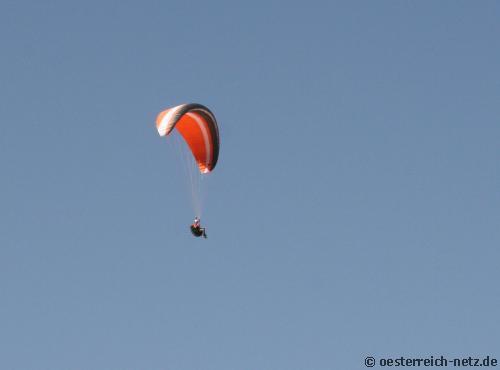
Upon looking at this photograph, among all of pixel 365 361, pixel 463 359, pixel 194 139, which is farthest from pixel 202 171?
pixel 463 359

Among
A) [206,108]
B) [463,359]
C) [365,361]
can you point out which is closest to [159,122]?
[206,108]

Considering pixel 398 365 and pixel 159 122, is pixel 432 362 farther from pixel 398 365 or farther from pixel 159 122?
pixel 159 122

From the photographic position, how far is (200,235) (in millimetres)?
50031

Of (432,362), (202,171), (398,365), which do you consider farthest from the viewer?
(202,171)

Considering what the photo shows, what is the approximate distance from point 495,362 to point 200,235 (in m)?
15.6

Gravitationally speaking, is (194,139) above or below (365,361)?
above

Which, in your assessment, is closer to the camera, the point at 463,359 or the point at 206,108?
the point at 463,359

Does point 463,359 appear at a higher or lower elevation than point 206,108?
lower

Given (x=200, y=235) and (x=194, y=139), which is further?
(x=194, y=139)

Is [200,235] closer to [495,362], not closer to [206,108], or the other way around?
[206,108]

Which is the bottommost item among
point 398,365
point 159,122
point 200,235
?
point 398,365

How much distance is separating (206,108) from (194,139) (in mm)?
2809

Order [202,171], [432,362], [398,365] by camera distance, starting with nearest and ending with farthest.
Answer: [398,365] → [432,362] → [202,171]

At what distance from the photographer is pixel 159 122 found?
48562mm
